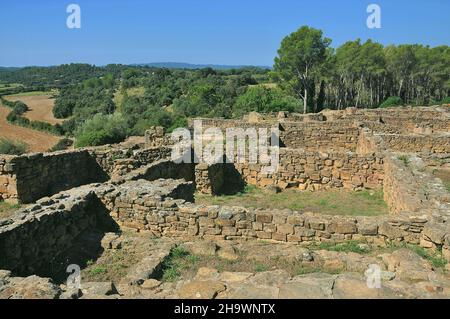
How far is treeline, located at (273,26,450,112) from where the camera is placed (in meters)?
39.7

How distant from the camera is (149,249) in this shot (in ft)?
23.4

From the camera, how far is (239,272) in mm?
5422

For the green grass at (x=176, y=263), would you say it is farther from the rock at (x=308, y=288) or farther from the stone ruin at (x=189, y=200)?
the rock at (x=308, y=288)

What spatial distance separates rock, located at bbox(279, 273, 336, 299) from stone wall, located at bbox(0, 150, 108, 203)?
891 centimetres

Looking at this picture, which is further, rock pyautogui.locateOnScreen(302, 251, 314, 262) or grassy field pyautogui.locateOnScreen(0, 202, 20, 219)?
grassy field pyautogui.locateOnScreen(0, 202, 20, 219)

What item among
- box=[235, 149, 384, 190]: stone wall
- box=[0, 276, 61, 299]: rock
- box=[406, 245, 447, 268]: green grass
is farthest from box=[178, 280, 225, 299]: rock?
box=[235, 149, 384, 190]: stone wall

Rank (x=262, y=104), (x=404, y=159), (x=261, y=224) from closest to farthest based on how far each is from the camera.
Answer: (x=261, y=224) → (x=404, y=159) → (x=262, y=104)

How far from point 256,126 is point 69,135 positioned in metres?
32.8

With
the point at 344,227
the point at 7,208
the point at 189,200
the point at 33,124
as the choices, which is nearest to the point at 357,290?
the point at 344,227

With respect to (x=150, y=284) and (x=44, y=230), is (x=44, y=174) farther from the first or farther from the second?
(x=150, y=284)

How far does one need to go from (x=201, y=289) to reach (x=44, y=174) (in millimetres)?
8783

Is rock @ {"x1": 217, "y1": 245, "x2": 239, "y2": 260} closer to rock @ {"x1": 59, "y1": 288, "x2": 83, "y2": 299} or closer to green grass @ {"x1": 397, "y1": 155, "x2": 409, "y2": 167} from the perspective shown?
rock @ {"x1": 59, "y1": 288, "x2": 83, "y2": 299}
